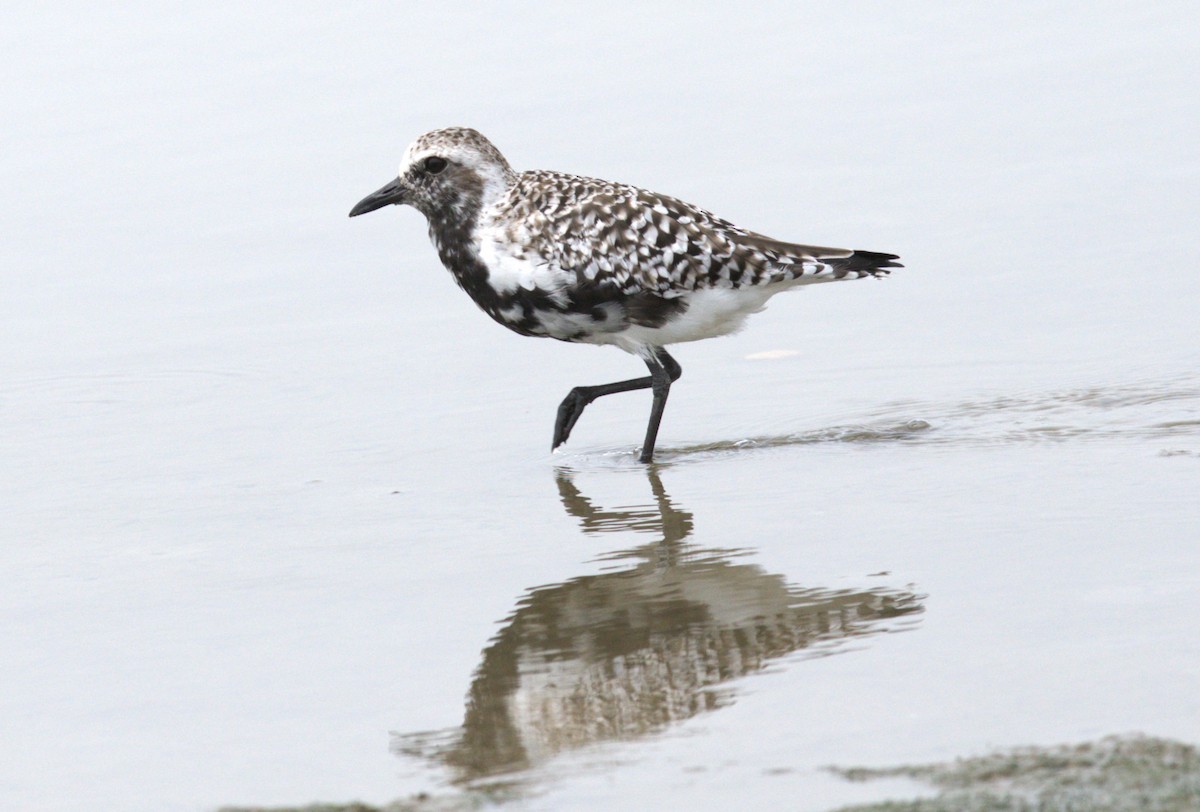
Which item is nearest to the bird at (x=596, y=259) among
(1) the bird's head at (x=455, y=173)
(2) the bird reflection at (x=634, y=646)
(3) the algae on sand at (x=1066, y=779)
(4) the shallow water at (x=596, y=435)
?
A: (1) the bird's head at (x=455, y=173)

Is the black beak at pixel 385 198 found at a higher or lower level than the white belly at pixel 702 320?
higher

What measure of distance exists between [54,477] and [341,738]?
330 centimetres

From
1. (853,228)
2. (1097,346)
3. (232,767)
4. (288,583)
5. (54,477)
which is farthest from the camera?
(853,228)

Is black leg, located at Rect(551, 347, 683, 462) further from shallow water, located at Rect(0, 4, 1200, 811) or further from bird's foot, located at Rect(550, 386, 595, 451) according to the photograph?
shallow water, located at Rect(0, 4, 1200, 811)

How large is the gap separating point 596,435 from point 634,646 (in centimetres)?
298

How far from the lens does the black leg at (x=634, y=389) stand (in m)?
7.76

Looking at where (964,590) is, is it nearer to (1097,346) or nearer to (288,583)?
(288,583)

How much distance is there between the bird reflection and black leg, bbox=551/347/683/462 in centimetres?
137

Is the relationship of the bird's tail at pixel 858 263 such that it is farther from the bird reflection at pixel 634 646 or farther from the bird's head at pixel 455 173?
the bird reflection at pixel 634 646

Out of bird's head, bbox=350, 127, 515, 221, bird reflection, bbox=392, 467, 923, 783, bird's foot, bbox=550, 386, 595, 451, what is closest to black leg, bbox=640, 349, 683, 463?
bird's foot, bbox=550, 386, 595, 451

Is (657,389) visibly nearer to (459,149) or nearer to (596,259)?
(596,259)

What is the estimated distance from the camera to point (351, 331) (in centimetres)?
944

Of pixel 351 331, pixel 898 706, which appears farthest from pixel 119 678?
pixel 351 331

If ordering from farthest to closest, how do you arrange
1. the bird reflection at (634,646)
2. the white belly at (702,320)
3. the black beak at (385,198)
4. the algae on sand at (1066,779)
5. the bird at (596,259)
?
the black beak at (385,198) → the white belly at (702,320) → the bird at (596,259) → the bird reflection at (634,646) → the algae on sand at (1066,779)
